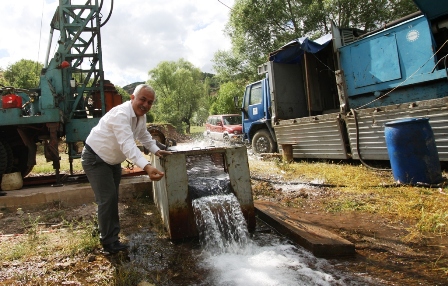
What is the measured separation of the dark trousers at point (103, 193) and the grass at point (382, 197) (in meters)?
2.61

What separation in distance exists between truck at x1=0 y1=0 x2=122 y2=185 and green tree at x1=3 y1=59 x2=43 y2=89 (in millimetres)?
27936

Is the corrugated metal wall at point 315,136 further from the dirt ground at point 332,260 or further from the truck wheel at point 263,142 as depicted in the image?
the dirt ground at point 332,260

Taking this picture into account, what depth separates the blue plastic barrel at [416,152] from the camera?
14.7ft

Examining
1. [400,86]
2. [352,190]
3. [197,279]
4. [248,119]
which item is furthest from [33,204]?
[400,86]

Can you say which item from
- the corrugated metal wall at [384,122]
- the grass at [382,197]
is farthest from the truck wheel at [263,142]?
the corrugated metal wall at [384,122]

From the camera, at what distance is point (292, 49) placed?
27.8 feet

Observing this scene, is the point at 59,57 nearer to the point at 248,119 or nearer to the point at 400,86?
the point at 248,119

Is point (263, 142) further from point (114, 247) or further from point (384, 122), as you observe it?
point (114, 247)

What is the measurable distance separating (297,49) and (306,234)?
21.8 ft

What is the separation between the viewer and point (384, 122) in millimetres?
5992

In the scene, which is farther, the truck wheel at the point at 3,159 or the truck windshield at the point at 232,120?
the truck windshield at the point at 232,120

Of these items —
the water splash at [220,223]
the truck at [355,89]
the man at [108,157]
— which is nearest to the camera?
the man at [108,157]

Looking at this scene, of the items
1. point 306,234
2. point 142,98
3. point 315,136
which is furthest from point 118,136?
point 315,136

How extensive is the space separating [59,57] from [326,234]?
5930mm
